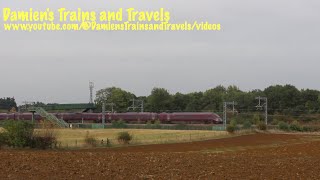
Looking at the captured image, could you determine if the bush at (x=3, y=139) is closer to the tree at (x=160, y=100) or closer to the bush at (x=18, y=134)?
the bush at (x=18, y=134)

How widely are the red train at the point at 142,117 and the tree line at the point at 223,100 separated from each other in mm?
45670

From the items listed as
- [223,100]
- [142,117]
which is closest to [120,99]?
[223,100]

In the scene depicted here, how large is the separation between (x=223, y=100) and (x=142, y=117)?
54684mm

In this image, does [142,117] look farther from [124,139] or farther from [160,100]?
[124,139]

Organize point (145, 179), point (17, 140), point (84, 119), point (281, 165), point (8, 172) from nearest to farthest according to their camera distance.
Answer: point (145, 179)
point (8, 172)
point (281, 165)
point (17, 140)
point (84, 119)

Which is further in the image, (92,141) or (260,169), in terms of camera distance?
(92,141)

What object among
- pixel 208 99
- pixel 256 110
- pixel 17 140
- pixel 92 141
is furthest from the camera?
pixel 208 99

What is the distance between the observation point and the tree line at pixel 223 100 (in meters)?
147

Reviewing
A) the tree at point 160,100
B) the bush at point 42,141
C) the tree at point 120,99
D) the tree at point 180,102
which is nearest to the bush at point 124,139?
the bush at point 42,141

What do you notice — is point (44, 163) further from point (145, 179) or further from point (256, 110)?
point (256, 110)

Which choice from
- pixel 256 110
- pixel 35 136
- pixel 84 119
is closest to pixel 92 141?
pixel 35 136

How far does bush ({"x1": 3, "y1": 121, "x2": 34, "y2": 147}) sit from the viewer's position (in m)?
42.5

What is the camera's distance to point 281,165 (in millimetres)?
21250

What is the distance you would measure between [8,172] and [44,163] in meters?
3.74
